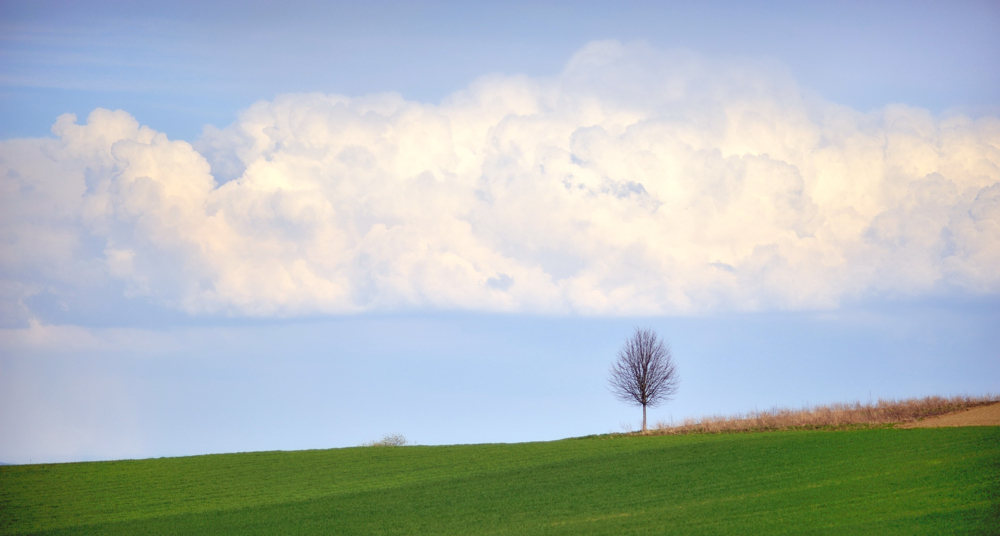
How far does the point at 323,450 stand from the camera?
172 feet

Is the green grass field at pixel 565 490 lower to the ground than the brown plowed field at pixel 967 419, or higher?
lower

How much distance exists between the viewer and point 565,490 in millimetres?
Result: 33594

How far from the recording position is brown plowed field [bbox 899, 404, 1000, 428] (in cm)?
4344

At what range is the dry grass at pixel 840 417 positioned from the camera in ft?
156

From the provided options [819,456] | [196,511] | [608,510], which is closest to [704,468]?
[819,456]

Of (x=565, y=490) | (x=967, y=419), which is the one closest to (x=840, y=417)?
(x=967, y=419)

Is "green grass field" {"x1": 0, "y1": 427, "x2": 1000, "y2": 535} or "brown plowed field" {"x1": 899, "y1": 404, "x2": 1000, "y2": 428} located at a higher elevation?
"brown plowed field" {"x1": 899, "y1": 404, "x2": 1000, "y2": 428}

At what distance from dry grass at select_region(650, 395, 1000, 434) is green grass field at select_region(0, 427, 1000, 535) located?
11.1 ft

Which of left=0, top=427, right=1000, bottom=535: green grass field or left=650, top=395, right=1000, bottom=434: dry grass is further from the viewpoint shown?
left=650, top=395, right=1000, bottom=434: dry grass

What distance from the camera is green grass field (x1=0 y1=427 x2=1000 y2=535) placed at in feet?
83.4

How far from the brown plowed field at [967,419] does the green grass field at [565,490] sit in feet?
13.9

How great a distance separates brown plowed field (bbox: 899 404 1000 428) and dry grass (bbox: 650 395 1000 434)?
2.78ft

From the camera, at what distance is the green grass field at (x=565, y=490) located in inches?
1001

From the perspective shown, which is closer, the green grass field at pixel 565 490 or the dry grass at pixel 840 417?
the green grass field at pixel 565 490
